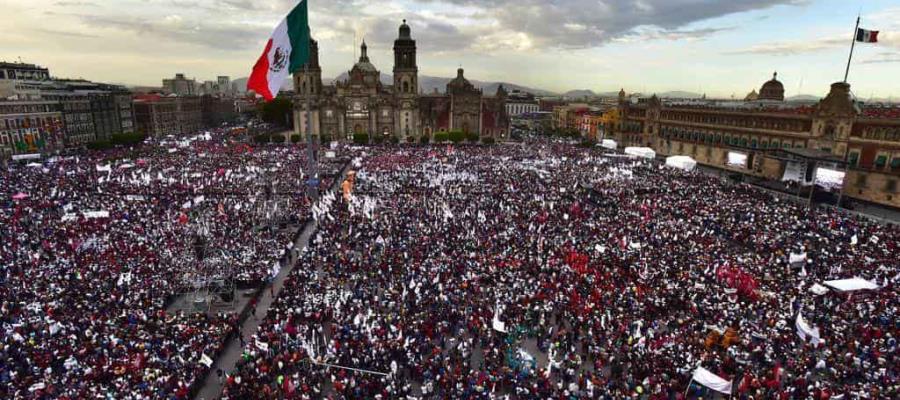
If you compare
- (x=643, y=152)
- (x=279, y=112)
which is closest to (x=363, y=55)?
(x=279, y=112)

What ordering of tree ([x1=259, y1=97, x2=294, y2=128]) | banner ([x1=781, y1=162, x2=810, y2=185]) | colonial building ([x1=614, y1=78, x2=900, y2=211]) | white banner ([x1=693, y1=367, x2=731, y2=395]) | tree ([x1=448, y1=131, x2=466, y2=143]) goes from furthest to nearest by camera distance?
tree ([x1=259, y1=97, x2=294, y2=128]) → tree ([x1=448, y1=131, x2=466, y2=143]) → colonial building ([x1=614, y1=78, x2=900, y2=211]) → banner ([x1=781, y1=162, x2=810, y2=185]) → white banner ([x1=693, y1=367, x2=731, y2=395])

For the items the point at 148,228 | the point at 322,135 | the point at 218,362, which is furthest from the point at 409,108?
the point at 218,362

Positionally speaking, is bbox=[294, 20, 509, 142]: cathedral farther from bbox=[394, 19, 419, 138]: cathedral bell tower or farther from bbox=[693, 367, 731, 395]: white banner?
bbox=[693, 367, 731, 395]: white banner

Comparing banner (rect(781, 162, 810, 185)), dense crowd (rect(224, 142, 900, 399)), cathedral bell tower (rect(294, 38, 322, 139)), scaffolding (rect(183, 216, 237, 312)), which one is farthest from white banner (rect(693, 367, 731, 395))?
cathedral bell tower (rect(294, 38, 322, 139))

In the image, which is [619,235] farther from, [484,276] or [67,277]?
[67,277]

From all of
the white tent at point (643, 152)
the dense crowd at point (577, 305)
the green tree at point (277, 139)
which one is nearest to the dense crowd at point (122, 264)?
the dense crowd at point (577, 305)

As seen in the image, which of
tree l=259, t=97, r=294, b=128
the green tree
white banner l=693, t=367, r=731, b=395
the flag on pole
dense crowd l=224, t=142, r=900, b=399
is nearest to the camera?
white banner l=693, t=367, r=731, b=395

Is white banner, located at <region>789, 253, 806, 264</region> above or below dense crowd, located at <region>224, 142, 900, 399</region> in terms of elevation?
above

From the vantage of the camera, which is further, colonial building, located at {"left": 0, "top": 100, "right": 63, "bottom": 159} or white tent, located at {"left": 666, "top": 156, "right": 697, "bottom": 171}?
colonial building, located at {"left": 0, "top": 100, "right": 63, "bottom": 159}
